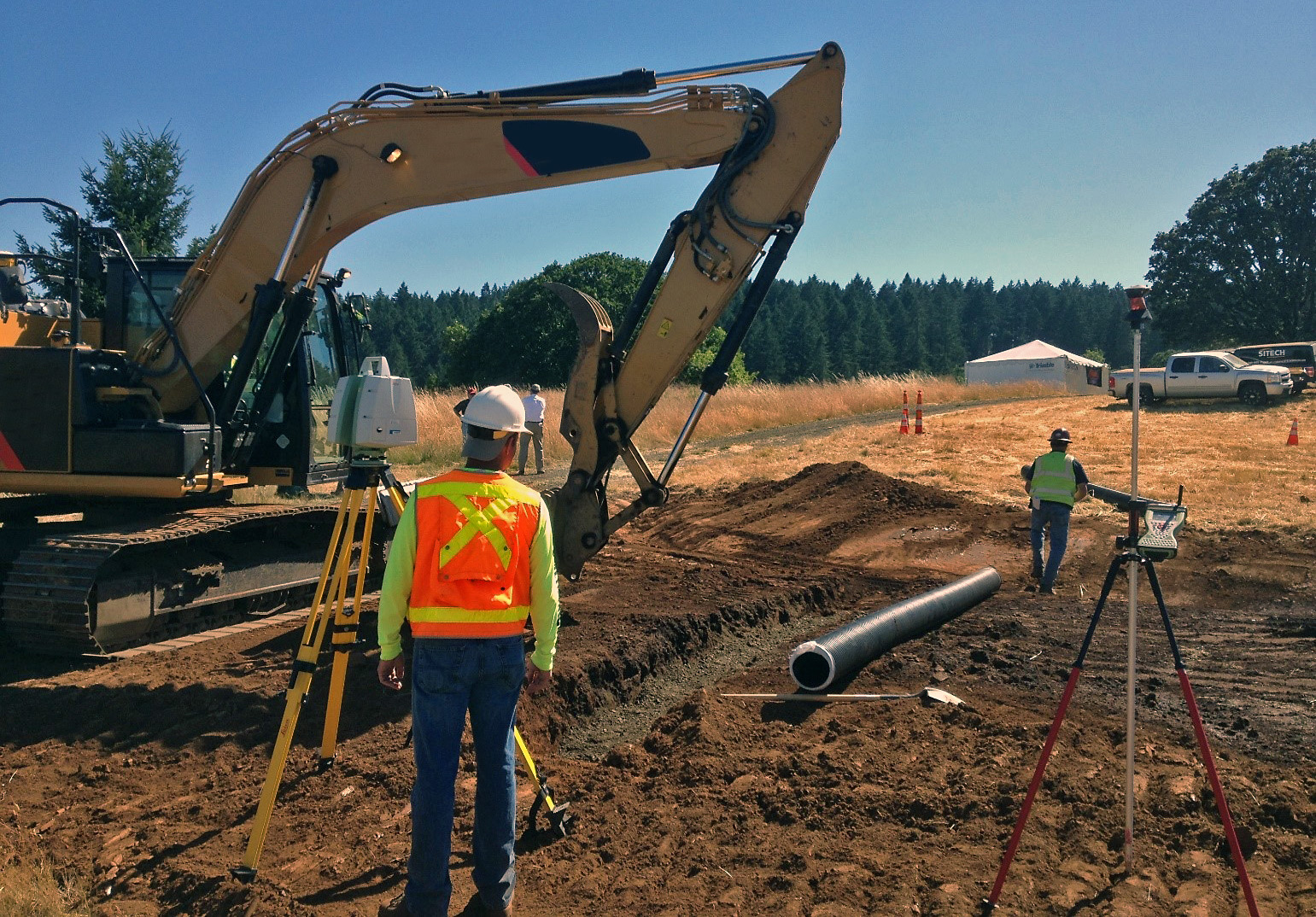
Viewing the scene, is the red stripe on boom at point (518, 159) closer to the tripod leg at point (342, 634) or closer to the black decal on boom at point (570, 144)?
the black decal on boom at point (570, 144)

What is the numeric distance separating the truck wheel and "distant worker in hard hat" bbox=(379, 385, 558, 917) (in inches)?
1118

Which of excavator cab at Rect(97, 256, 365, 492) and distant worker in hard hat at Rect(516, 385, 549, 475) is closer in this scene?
excavator cab at Rect(97, 256, 365, 492)

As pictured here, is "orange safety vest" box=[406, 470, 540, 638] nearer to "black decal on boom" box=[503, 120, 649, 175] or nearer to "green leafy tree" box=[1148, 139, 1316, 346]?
"black decal on boom" box=[503, 120, 649, 175]

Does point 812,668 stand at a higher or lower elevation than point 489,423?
lower

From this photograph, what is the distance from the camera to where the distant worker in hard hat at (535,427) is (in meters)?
17.8

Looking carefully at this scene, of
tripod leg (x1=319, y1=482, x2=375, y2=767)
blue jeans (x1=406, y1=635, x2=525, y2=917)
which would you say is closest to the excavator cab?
tripod leg (x1=319, y1=482, x2=375, y2=767)

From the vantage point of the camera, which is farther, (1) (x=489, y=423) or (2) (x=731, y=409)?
(2) (x=731, y=409)

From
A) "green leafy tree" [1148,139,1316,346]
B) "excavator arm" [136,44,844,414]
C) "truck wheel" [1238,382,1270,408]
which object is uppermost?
"green leafy tree" [1148,139,1316,346]

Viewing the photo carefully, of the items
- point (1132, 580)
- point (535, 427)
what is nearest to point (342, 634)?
point (1132, 580)

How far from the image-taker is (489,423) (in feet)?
12.6

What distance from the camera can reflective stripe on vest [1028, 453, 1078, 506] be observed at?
10.6 metres

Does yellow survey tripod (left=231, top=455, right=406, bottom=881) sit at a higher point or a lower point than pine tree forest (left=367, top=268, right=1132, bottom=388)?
lower

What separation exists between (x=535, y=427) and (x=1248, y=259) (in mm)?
43191

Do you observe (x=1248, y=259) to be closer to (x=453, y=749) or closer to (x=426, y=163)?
(x=426, y=163)
